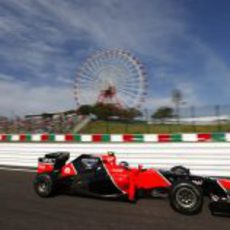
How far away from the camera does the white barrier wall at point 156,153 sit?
10930 millimetres

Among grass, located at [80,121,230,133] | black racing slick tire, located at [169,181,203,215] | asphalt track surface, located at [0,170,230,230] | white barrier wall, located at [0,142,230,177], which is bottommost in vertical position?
asphalt track surface, located at [0,170,230,230]

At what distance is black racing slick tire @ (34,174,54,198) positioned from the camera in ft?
26.9

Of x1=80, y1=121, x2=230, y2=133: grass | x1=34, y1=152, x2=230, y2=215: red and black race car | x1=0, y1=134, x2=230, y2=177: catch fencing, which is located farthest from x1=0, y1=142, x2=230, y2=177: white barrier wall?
x1=80, y1=121, x2=230, y2=133: grass

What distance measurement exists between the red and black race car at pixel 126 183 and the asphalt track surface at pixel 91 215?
0.19 m

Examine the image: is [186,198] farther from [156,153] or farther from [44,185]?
[156,153]

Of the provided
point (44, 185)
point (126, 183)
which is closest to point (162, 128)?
point (44, 185)

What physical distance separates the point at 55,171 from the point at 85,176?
95cm

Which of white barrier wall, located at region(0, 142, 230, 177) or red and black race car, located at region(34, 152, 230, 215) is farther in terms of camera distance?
white barrier wall, located at region(0, 142, 230, 177)

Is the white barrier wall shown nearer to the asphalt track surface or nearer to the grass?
the asphalt track surface

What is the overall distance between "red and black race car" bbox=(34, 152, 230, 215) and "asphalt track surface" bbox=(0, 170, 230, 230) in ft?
0.63

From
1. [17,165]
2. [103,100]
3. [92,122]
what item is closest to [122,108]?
[103,100]

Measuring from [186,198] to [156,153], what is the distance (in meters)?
5.21

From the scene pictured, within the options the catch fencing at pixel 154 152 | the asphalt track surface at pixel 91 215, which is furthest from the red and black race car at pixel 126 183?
the catch fencing at pixel 154 152

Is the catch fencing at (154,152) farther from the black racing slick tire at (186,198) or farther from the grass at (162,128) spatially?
the grass at (162,128)
